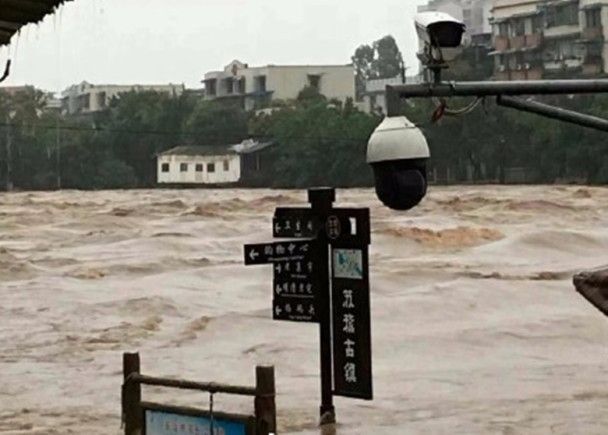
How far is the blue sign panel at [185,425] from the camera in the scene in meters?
6.88

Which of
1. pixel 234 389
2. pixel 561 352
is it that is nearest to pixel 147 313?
pixel 561 352

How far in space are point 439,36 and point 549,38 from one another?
68.2m

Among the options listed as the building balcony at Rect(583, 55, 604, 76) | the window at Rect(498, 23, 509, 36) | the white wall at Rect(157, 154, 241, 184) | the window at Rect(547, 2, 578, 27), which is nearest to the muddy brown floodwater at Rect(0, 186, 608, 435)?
the building balcony at Rect(583, 55, 604, 76)

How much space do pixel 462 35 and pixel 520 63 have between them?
223 ft

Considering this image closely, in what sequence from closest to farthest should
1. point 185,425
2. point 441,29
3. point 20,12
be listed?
point 20,12 → point 185,425 → point 441,29

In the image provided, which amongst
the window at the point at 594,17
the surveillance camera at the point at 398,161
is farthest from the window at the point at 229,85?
the surveillance camera at the point at 398,161

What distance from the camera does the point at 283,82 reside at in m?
89.6

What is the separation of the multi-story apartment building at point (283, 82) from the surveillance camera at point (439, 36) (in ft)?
262

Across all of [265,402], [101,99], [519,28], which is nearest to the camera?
[265,402]

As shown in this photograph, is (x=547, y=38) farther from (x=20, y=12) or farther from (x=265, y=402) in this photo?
(x=20, y=12)

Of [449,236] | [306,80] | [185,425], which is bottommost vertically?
[449,236]

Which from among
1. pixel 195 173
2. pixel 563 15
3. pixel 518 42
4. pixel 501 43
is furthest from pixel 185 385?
pixel 195 173

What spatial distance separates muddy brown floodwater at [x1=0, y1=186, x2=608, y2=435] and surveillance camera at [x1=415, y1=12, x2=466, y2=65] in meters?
6.13

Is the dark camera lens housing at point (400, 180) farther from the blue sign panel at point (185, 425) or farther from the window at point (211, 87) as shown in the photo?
the window at point (211, 87)
